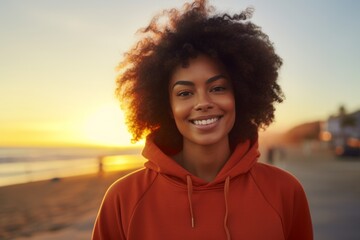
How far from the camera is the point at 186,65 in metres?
2.66

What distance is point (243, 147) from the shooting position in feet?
9.35

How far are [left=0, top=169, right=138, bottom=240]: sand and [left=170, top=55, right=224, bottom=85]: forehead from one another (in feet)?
16.7

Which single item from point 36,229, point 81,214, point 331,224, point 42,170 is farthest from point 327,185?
Answer: point 42,170

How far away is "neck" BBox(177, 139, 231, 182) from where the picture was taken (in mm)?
2756

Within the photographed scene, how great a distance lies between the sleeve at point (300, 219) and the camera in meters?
2.58

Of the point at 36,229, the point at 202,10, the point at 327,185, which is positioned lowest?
the point at 327,185

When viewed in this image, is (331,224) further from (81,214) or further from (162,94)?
(162,94)

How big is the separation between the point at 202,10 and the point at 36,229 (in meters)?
6.53

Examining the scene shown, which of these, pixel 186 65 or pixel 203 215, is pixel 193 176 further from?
pixel 186 65

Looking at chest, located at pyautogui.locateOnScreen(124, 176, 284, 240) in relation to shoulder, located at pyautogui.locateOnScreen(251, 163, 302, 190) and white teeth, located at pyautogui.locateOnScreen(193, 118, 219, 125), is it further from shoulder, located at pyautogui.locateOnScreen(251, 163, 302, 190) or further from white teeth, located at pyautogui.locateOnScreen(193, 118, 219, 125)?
white teeth, located at pyautogui.locateOnScreen(193, 118, 219, 125)

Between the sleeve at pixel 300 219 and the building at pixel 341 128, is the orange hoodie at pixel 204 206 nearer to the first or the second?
the sleeve at pixel 300 219

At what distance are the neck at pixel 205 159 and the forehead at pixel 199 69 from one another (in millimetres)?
435

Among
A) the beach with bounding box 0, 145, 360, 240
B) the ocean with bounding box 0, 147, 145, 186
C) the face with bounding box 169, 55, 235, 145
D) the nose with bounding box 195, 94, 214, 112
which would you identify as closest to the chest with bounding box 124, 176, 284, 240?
the face with bounding box 169, 55, 235, 145

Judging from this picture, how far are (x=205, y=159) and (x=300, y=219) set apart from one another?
67 centimetres
